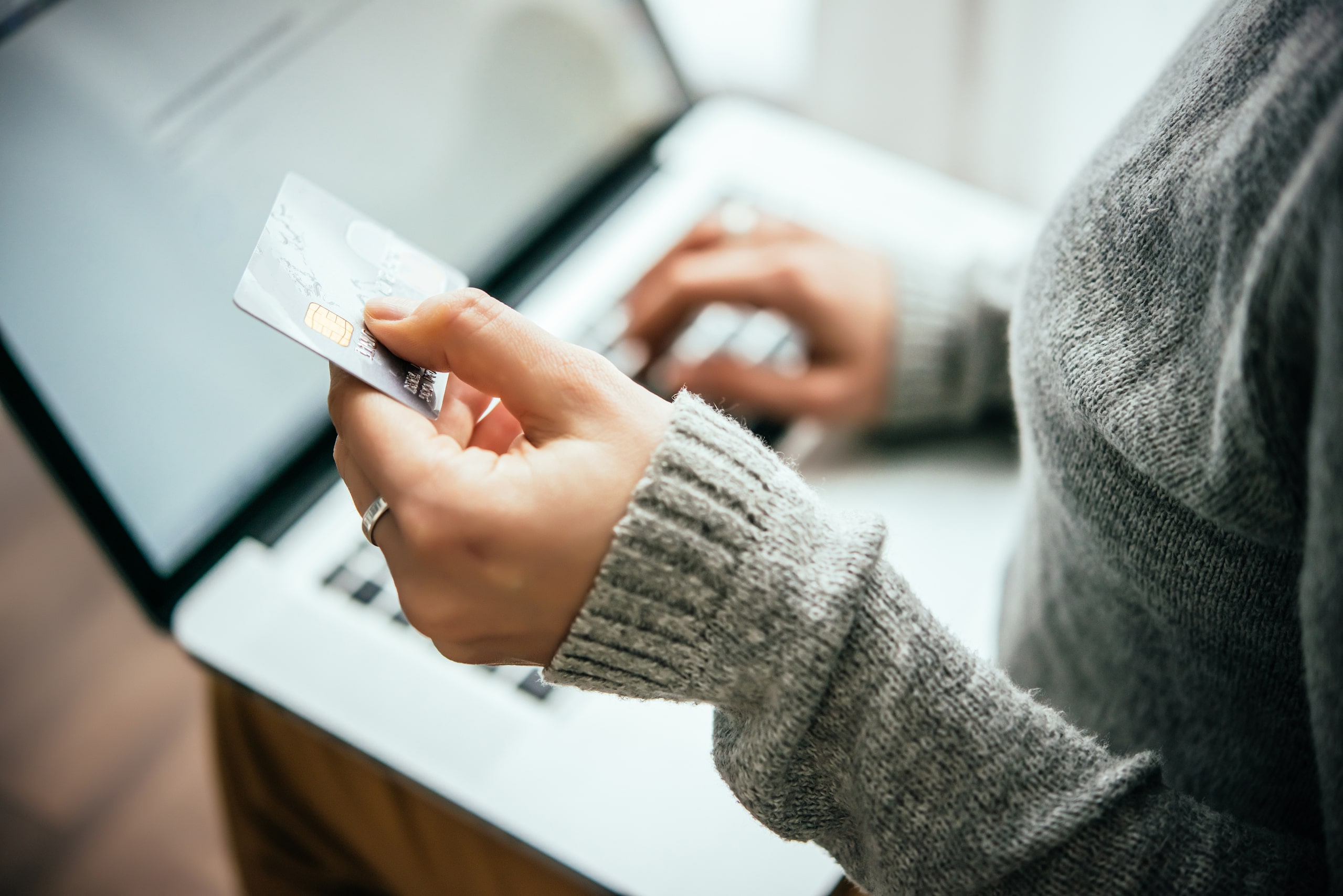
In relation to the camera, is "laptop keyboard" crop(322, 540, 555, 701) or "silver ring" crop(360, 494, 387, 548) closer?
"silver ring" crop(360, 494, 387, 548)

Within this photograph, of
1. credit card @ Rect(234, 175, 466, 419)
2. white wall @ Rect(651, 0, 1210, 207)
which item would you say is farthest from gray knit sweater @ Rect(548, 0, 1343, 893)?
white wall @ Rect(651, 0, 1210, 207)

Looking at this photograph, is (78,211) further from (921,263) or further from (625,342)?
(921,263)

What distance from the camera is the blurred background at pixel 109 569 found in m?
0.80

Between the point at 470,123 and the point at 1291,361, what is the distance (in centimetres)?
52

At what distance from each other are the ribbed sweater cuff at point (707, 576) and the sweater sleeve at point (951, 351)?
1.13 feet

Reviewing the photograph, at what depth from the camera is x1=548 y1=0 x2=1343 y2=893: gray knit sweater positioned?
0.32m

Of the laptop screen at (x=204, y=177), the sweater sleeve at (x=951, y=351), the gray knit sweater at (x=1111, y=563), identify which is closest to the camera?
the gray knit sweater at (x=1111, y=563)

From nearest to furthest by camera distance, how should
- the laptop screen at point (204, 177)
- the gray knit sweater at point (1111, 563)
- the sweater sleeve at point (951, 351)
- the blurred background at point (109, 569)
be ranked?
1. the gray knit sweater at point (1111, 563)
2. the laptop screen at point (204, 177)
3. the sweater sleeve at point (951, 351)
4. the blurred background at point (109, 569)

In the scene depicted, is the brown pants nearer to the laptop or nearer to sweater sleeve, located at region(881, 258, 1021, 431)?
the laptop

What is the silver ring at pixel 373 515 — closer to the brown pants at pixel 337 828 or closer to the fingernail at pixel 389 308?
the fingernail at pixel 389 308

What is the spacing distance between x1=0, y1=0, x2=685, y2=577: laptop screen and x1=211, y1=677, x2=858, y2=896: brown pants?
151 mm

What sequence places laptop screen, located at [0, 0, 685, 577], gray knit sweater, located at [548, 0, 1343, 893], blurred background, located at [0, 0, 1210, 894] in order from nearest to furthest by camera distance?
gray knit sweater, located at [548, 0, 1343, 893], laptop screen, located at [0, 0, 685, 577], blurred background, located at [0, 0, 1210, 894]

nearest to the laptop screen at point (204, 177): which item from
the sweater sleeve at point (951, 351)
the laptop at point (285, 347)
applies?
the laptop at point (285, 347)

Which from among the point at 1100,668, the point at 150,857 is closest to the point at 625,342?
the point at 1100,668
